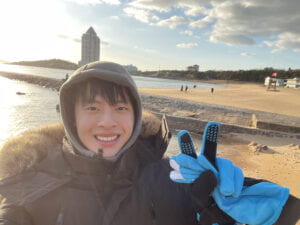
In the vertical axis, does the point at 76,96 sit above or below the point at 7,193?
above

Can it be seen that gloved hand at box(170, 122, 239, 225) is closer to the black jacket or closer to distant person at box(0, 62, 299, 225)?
distant person at box(0, 62, 299, 225)

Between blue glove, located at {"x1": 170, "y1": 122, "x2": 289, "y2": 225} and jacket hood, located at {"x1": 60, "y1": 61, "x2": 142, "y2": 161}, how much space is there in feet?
1.48

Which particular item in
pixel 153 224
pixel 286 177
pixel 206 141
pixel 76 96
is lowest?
pixel 286 177

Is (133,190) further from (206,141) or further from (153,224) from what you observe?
(206,141)

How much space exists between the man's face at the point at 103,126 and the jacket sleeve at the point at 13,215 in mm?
606

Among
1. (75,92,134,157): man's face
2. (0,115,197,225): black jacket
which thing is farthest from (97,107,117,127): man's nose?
(0,115,197,225): black jacket

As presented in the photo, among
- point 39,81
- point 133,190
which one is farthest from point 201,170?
point 39,81

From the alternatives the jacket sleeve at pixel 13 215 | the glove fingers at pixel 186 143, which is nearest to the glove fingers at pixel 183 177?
the glove fingers at pixel 186 143

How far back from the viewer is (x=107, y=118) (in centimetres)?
158

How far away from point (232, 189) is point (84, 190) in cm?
104

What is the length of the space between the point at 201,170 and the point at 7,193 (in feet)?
4.36

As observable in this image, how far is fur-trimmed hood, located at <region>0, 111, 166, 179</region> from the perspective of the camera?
1.50 m

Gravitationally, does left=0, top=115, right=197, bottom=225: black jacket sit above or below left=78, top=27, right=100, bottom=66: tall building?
below

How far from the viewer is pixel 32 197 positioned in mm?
1374
